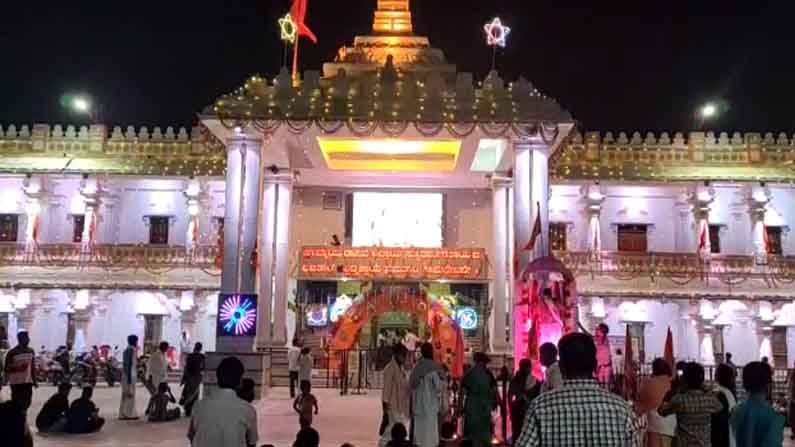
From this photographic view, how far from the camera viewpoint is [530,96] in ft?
69.6

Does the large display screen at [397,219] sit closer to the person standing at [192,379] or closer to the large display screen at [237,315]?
the large display screen at [237,315]

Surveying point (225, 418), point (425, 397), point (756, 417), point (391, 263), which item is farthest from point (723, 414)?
point (391, 263)

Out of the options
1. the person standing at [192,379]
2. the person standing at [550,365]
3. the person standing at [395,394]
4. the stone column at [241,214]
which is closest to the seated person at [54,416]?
the person standing at [192,379]

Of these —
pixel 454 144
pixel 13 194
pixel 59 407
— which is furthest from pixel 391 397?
pixel 13 194

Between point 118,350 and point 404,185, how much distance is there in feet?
42.5

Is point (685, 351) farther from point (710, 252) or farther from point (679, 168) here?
point (679, 168)

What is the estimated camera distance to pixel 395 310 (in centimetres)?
2722

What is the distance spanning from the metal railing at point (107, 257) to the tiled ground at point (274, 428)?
34.0ft

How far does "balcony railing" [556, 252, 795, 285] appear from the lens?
30.0 metres

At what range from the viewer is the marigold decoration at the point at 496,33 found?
23734 mm

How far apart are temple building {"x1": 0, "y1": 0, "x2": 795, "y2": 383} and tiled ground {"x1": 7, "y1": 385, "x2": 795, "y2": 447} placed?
712 centimetres

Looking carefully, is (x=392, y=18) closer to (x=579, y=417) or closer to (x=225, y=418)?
(x=225, y=418)

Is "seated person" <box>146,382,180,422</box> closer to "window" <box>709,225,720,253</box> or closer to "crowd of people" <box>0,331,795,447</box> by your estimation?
"crowd of people" <box>0,331,795,447</box>

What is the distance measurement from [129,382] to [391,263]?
14.1m
